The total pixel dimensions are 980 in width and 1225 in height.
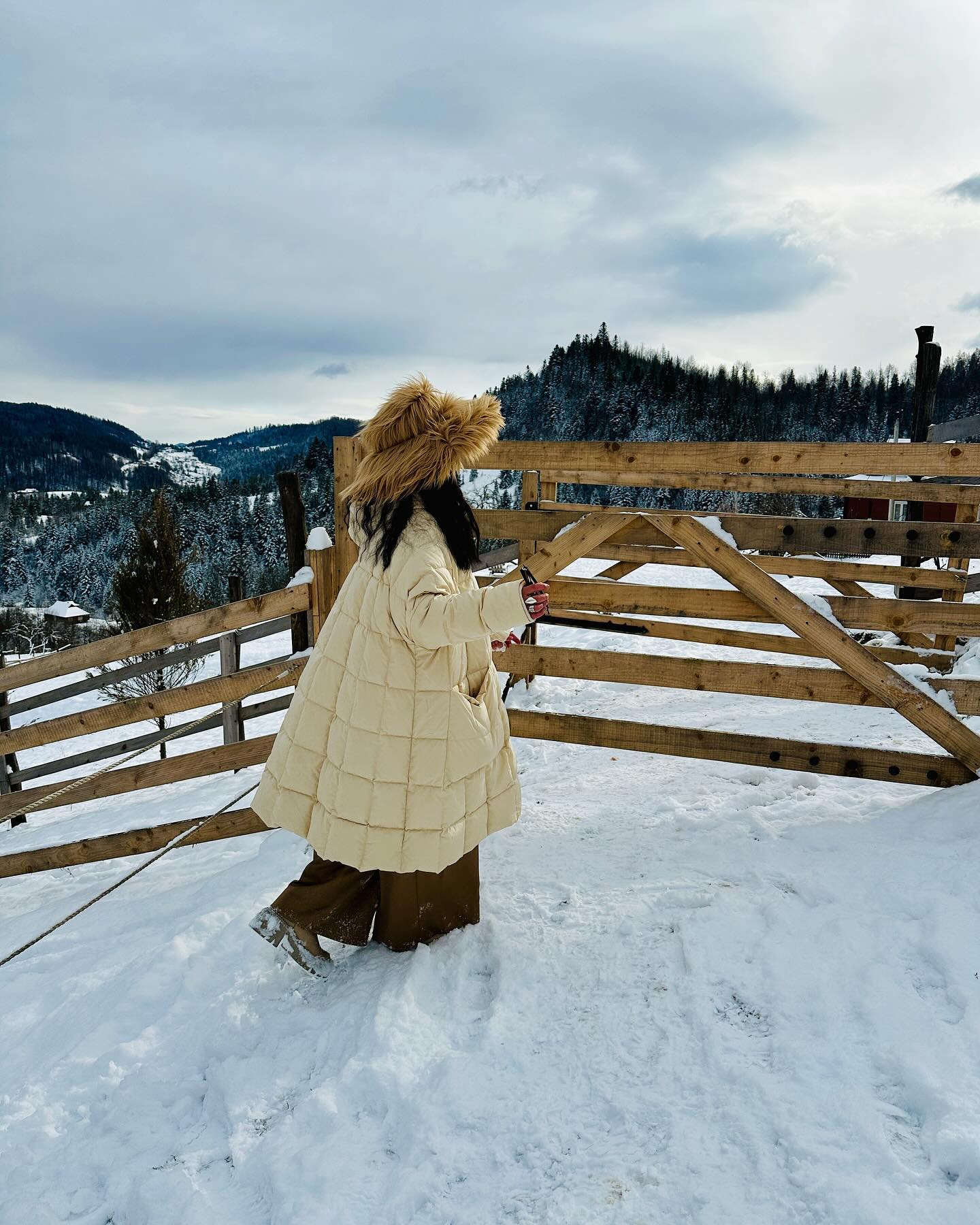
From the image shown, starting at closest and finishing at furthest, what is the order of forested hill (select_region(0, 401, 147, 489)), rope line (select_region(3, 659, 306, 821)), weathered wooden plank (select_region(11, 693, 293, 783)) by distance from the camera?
rope line (select_region(3, 659, 306, 821)), weathered wooden plank (select_region(11, 693, 293, 783)), forested hill (select_region(0, 401, 147, 489))

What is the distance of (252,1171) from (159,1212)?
227 mm

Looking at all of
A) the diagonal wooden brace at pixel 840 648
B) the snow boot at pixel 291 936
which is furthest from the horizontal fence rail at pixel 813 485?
the snow boot at pixel 291 936

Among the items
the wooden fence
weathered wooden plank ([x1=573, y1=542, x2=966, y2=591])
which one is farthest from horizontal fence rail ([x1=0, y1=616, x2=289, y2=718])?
weathered wooden plank ([x1=573, y1=542, x2=966, y2=591])

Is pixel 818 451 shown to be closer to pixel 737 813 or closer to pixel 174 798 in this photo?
pixel 737 813

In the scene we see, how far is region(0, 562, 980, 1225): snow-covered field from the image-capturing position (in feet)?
5.84

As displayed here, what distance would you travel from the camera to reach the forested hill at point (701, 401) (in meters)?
64.8

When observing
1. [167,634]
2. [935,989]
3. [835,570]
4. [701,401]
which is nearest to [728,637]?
[835,570]

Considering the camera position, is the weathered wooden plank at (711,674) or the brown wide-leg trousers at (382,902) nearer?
the brown wide-leg trousers at (382,902)

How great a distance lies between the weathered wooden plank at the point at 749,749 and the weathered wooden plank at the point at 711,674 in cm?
23

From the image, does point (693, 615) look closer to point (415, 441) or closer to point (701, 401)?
point (415, 441)

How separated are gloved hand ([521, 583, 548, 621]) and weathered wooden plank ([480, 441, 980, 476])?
138 cm

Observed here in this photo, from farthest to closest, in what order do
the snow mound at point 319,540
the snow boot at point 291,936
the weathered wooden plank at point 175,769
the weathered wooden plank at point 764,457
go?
the weathered wooden plank at point 175,769
the snow mound at point 319,540
the weathered wooden plank at point 764,457
the snow boot at point 291,936

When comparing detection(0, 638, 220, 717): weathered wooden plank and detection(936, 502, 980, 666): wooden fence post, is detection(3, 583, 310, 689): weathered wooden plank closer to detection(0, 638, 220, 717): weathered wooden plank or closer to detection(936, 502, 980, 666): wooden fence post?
detection(0, 638, 220, 717): weathered wooden plank

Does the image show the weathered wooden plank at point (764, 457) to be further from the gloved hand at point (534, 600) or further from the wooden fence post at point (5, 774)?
the wooden fence post at point (5, 774)
